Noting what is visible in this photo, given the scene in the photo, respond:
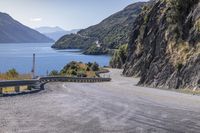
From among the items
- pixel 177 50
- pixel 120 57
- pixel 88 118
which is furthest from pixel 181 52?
pixel 120 57

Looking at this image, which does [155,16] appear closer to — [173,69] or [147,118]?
[173,69]

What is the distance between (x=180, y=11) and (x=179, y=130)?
36.3 meters

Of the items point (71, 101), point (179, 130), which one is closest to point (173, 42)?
point (71, 101)

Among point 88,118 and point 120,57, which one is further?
point 120,57

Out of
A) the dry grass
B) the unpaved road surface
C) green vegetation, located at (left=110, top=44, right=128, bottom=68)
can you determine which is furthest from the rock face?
green vegetation, located at (left=110, top=44, right=128, bottom=68)

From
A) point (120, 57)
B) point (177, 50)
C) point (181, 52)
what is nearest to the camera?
point (181, 52)

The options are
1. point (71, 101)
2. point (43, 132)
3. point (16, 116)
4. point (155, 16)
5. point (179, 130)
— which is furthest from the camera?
point (155, 16)

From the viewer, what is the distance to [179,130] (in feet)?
38.4

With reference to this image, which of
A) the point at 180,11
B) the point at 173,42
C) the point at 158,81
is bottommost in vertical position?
the point at 158,81

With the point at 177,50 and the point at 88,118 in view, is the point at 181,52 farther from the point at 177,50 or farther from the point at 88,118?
the point at 88,118

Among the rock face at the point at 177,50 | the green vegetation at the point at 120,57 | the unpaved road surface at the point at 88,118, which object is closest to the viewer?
the unpaved road surface at the point at 88,118

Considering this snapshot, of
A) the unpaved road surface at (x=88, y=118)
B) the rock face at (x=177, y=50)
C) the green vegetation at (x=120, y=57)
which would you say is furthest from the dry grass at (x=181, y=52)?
the green vegetation at (x=120, y=57)

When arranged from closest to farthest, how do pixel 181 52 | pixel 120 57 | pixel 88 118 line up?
1. pixel 88 118
2. pixel 181 52
3. pixel 120 57

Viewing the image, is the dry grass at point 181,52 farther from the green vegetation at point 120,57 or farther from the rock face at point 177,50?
the green vegetation at point 120,57
